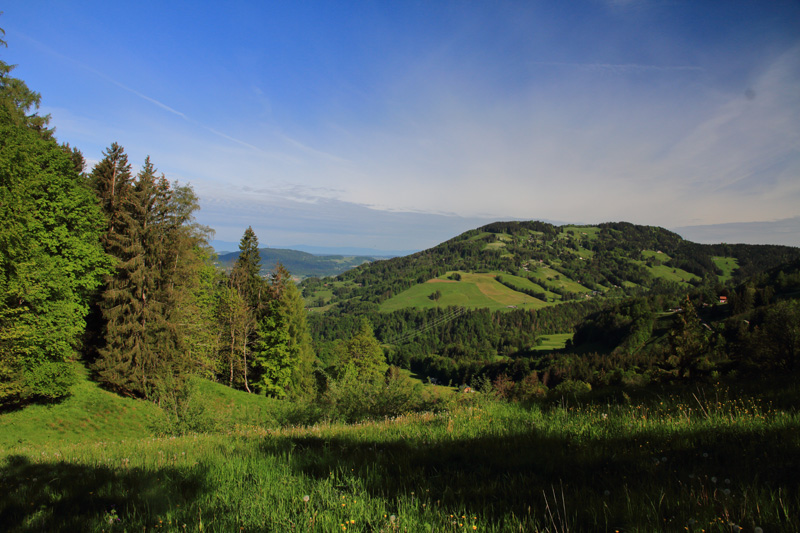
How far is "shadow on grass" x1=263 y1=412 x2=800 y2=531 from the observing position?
95.8 inches

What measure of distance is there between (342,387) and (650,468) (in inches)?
597

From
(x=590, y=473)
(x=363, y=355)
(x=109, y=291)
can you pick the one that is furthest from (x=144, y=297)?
(x=590, y=473)

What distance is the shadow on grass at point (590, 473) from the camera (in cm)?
243

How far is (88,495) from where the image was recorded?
12.0 ft

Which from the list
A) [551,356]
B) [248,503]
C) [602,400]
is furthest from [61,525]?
[551,356]

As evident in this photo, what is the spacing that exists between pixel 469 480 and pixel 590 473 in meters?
1.16

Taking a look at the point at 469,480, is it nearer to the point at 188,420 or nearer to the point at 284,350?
the point at 188,420

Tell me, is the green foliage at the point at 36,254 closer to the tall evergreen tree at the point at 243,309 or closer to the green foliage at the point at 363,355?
the tall evergreen tree at the point at 243,309

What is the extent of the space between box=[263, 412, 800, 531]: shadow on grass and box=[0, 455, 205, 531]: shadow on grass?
1238 mm

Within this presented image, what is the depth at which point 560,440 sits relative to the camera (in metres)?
4.41

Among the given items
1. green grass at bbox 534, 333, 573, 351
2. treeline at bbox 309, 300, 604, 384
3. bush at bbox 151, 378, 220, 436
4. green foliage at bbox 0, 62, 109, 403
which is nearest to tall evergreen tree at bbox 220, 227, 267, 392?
green foliage at bbox 0, 62, 109, 403

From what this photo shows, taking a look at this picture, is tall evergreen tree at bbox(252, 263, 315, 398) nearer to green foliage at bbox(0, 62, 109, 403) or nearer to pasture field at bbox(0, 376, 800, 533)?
green foliage at bbox(0, 62, 109, 403)

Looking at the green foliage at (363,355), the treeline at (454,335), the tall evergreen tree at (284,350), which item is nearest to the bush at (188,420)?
the tall evergreen tree at (284,350)

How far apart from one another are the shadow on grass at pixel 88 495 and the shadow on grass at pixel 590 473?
4.06 feet
